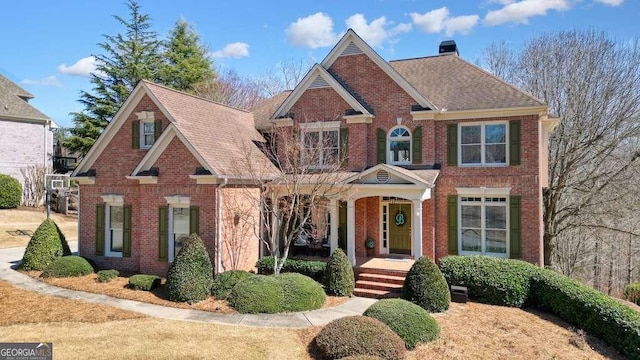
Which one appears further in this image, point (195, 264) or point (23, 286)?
point (23, 286)

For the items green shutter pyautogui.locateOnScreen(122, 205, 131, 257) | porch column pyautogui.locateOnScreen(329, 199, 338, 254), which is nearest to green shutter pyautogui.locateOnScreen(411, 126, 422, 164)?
porch column pyautogui.locateOnScreen(329, 199, 338, 254)

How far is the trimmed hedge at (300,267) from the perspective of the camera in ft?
50.2

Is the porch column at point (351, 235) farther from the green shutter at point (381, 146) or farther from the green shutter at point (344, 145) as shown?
the green shutter at point (381, 146)

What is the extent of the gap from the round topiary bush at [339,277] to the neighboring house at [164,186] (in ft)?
13.2

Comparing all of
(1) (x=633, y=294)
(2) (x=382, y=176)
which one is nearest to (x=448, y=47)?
(2) (x=382, y=176)

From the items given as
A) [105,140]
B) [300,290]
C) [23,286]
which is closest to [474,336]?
[300,290]

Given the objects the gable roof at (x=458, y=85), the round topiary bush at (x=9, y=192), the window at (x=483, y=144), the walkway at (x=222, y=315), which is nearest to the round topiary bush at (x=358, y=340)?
the walkway at (x=222, y=315)

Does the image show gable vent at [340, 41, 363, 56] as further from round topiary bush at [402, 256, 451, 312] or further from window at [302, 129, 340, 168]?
round topiary bush at [402, 256, 451, 312]

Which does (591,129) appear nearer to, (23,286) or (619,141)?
(619,141)

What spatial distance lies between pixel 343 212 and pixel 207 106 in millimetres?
8669

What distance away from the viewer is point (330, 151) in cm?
1864

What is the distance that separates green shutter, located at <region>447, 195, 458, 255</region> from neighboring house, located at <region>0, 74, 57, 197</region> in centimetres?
3523

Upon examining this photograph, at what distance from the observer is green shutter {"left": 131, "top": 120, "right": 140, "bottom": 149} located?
17.7 metres

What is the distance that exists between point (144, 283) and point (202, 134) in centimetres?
645
